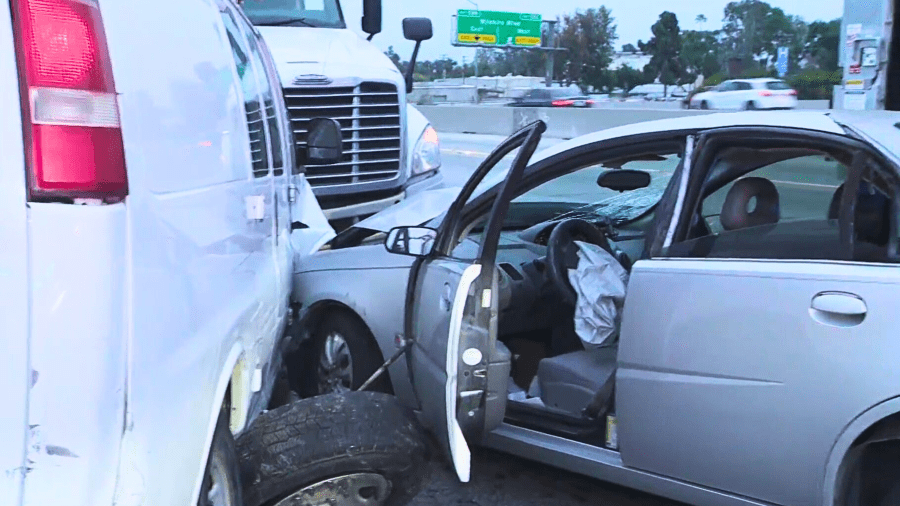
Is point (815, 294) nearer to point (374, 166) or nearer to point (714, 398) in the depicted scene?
point (714, 398)

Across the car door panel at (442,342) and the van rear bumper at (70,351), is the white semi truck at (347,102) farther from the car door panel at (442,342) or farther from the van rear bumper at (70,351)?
the van rear bumper at (70,351)

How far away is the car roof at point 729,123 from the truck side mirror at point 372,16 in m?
5.30

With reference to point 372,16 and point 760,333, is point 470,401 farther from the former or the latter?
point 372,16

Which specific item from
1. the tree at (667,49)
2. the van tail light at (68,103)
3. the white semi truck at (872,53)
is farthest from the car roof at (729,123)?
the tree at (667,49)

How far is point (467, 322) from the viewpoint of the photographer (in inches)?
144

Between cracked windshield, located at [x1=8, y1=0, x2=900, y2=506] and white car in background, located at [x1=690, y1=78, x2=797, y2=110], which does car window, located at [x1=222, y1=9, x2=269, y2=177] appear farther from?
white car in background, located at [x1=690, y1=78, x2=797, y2=110]

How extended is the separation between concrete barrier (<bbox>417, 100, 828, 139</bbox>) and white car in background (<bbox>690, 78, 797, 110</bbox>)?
16.8 feet

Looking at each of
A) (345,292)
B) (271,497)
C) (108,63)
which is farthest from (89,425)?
(345,292)

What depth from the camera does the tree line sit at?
59.3m

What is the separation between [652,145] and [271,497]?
194 cm

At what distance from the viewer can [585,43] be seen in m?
85.9

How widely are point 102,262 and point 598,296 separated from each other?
2662mm

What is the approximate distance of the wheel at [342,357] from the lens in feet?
15.5

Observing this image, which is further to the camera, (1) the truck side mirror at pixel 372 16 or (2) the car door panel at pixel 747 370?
(1) the truck side mirror at pixel 372 16
